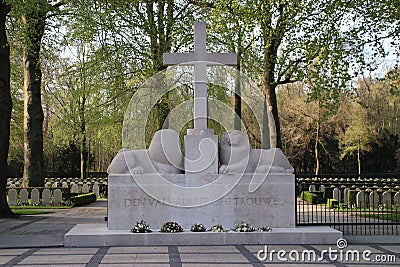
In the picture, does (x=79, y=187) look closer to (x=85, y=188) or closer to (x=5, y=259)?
(x=85, y=188)

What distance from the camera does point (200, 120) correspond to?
13.7 meters

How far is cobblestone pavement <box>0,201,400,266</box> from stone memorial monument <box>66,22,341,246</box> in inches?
A: 37.9

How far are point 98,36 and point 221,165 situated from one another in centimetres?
1141

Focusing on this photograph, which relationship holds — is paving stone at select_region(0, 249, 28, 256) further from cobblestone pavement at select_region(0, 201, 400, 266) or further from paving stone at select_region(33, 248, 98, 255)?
paving stone at select_region(33, 248, 98, 255)

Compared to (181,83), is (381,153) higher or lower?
lower

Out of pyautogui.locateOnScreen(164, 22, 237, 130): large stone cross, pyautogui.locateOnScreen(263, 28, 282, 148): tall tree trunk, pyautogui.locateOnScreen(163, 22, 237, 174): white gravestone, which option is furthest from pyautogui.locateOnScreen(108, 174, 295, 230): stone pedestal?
pyautogui.locateOnScreen(263, 28, 282, 148): tall tree trunk

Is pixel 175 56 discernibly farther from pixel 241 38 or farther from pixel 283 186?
pixel 241 38

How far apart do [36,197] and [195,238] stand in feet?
50.9

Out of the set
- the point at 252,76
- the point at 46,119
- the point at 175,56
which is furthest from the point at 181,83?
the point at 46,119

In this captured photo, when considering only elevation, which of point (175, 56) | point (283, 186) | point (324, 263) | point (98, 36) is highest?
point (98, 36)

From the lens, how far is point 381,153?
1768 inches

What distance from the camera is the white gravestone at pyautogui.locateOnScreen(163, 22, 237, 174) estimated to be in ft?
43.9

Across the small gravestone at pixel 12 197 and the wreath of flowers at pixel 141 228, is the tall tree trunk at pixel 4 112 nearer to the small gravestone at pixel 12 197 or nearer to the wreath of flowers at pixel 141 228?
the small gravestone at pixel 12 197

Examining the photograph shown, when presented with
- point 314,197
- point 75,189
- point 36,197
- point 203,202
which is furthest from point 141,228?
point 75,189
